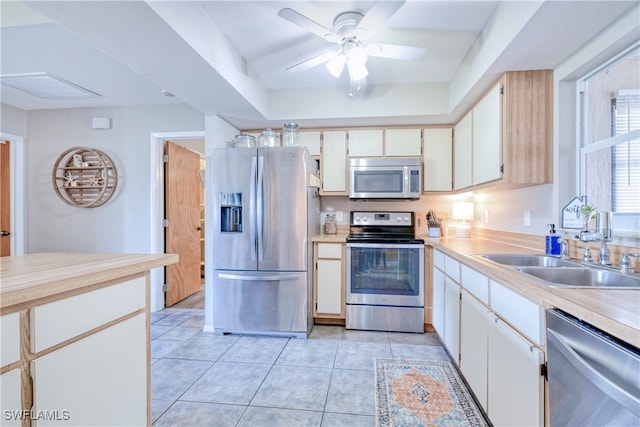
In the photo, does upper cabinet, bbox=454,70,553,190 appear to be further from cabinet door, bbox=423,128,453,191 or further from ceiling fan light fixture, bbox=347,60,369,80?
cabinet door, bbox=423,128,453,191

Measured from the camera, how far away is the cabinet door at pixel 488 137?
2035 millimetres

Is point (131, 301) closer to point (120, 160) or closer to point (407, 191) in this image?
point (407, 191)

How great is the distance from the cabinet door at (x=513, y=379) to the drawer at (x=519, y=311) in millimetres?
39

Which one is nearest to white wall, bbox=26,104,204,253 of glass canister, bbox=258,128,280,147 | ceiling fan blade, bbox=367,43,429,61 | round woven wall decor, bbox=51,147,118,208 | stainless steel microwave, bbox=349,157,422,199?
round woven wall decor, bbox=51,147,118,208

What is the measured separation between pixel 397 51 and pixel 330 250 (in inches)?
71.2

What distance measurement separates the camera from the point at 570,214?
67.3 inches

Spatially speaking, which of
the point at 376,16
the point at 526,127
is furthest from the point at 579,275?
the point at 376,16

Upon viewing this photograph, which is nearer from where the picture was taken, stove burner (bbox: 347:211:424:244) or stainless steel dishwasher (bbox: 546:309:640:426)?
stainless steel dishwasher (bbox: 546:309:640:426)

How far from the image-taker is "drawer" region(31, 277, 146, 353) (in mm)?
875

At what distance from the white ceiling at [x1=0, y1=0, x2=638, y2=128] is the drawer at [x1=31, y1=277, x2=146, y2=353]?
1262 mm

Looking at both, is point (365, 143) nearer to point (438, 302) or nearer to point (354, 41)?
point (354, 41)

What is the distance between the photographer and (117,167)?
11.0ft

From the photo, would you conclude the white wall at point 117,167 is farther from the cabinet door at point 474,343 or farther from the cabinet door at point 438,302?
the cabinet door at point 474,343

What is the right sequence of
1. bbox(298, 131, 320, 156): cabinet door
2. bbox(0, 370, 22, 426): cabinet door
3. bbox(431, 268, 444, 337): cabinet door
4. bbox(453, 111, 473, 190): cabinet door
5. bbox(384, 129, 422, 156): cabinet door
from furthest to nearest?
bbox(298, 131, 320, 156): cabinet door, bbox(384, 129, 422, 156): cabinet door, bbox(453, 111, 473, 190): cabinet door, bbox(431, 268, 444, 337): cabinet door, bbox(0, 370, 22, 426): cabinet door
